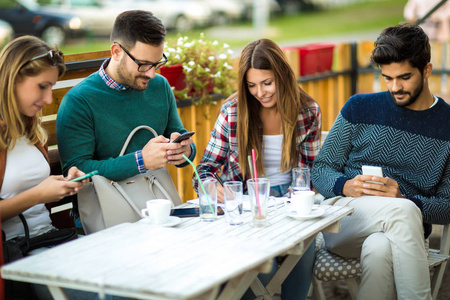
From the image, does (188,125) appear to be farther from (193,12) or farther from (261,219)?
(193,12)

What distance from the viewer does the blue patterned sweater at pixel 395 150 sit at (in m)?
3.10

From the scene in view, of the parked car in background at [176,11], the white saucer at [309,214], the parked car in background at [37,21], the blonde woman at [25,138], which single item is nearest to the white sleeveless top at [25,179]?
the blonde woman at [25,138]

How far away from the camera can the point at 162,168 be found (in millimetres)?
3031

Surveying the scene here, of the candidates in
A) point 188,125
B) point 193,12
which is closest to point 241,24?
point 193,12

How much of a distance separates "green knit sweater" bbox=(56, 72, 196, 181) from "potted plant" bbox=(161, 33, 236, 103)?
807 millimetres

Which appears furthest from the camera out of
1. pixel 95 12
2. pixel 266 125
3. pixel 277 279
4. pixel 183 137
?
pixel 95 12

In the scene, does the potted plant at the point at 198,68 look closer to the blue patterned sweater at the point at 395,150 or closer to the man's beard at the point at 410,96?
the blue patterned sweater at the point at 395,150

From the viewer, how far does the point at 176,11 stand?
55.4 feet

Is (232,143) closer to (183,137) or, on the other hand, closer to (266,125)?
(266,125)

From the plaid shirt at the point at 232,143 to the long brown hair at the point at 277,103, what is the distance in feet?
0.17

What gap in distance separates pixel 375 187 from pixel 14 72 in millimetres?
1692

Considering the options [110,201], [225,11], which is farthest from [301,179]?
[225,11]

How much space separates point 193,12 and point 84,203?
15883 millimetres

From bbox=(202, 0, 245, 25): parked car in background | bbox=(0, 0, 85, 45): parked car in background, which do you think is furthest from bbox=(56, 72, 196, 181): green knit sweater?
bbox=(202, 0, 245, 25): parked car in background
